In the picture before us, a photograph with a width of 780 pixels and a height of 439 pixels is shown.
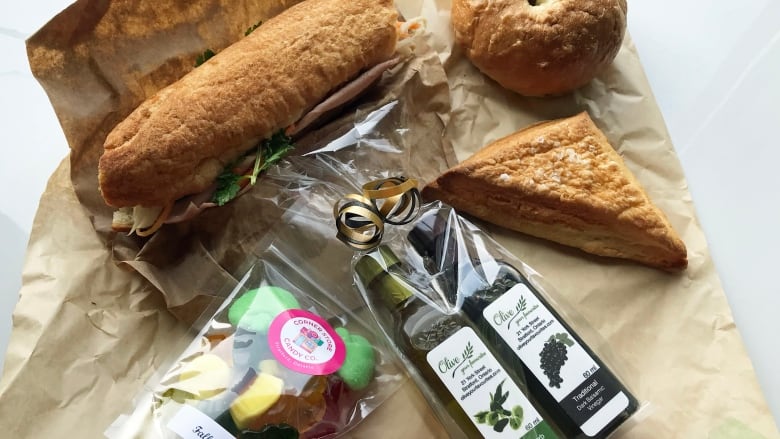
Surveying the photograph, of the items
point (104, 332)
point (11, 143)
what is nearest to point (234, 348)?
point (104, 332)

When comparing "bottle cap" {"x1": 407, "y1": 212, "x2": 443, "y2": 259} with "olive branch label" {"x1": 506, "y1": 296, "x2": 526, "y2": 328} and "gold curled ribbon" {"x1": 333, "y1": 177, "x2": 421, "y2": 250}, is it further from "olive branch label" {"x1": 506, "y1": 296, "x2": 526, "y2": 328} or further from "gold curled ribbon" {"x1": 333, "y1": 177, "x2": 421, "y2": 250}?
"olive branch label" {"x1": 506, "y1": 296, "x2": 526, "y2": 328}

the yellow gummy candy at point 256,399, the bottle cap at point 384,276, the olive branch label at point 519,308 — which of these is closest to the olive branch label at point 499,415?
the olive branch label at point 519,308

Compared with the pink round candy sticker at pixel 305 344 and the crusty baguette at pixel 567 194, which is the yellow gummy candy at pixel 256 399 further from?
the crusty baguette at pixel 567 194

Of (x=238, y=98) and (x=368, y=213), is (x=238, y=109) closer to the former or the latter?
(x=238, y=98)

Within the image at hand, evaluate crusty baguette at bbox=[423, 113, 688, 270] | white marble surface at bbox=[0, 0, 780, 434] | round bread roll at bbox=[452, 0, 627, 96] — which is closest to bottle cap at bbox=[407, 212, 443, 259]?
crusty baguette at bbox=[423, 113, 688, 270]

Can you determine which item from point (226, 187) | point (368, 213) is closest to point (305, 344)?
point (368, 213)

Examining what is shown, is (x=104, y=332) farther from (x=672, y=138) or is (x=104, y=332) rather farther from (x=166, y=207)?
(x=672, y=138)
